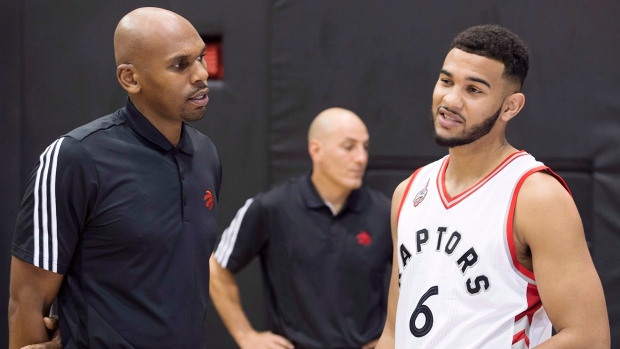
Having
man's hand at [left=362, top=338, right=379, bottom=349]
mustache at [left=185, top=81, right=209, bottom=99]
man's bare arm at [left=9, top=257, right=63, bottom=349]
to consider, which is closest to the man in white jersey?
mustache at [left=185, top=81, right=209, bottom=99]

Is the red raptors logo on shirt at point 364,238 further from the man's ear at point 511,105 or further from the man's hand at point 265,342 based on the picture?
the man's ear at point 511,105

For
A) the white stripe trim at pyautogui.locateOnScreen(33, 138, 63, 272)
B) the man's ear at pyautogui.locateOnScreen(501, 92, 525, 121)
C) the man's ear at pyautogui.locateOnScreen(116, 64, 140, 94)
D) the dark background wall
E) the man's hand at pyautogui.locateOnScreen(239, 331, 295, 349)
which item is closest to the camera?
the white stripe trim at pyautogui.locateOnScreen(33, 138, 63, 272)

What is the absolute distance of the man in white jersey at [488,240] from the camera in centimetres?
207

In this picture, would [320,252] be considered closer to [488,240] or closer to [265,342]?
[265,342]

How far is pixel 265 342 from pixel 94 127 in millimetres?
1611

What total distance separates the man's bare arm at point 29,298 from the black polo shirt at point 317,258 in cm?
147

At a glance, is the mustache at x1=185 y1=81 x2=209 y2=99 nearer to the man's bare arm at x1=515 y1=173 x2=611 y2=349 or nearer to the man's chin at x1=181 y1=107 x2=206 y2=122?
the man's chin at x1=181 y1=107 x2=206 y2=122

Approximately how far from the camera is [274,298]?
12.2 ft

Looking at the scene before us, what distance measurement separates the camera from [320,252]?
364 centimetres

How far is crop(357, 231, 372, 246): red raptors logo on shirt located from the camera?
362cm

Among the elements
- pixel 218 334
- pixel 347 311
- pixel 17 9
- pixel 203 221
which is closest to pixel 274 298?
pixel 347 311

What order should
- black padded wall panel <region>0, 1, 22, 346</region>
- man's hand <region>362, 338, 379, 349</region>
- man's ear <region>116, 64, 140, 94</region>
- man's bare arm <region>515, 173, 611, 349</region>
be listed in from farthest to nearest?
black padded wall panel <region>0, 1, 22, 346</region>
man's hand <region>362, 338, 379, 349</region>
man's ear <region>116, 64, 140, 94</region>
man's bare arm <region>515, 173, 611, 349</region>

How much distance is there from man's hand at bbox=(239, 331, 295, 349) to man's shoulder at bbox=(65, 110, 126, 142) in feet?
4.99

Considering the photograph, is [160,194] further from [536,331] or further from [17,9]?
[17,9]
